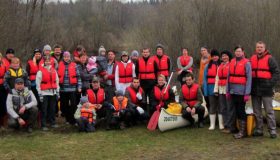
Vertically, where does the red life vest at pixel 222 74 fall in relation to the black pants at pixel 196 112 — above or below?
above

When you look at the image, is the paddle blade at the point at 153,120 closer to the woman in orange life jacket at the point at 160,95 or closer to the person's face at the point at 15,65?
the woman in orange life jacket at the point at 160,95

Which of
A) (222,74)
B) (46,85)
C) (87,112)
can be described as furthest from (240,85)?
(46,85)

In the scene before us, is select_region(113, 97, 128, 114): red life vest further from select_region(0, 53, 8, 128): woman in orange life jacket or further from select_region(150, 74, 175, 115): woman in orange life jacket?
select_region(0, 53, 8, 128): woman in orange life jacket

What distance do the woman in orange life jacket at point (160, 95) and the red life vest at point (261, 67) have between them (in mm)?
1907

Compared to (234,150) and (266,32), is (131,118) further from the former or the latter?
(266,32)

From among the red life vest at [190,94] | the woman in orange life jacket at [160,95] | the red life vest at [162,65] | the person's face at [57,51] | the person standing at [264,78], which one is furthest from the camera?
the red life vest at [162,65]

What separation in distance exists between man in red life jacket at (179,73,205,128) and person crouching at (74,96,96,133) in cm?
A: 193

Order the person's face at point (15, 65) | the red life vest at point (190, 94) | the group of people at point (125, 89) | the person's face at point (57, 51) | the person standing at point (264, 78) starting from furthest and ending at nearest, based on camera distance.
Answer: the person's face at point (57, 51)
the red life vest at point (190, 94)
the person's face at point (15, 65)
the group of people at point (125, 89)
the person standing at point (264, 78)

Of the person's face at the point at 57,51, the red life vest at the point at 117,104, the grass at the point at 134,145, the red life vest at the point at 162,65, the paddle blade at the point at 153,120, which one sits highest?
the person's face at the point at 57,51

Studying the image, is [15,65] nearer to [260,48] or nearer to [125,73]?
[125,73]

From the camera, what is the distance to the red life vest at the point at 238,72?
4.92 meters

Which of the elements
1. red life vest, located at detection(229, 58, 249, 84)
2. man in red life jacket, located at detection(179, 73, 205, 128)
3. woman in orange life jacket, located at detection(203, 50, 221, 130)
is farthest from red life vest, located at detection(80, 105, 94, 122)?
red life vest, located at detection(229, 58, 249, 84)

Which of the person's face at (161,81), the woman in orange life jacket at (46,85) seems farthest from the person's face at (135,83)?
the woman in orange life jacket at (46,85)

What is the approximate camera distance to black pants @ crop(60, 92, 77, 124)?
20.1 ft
